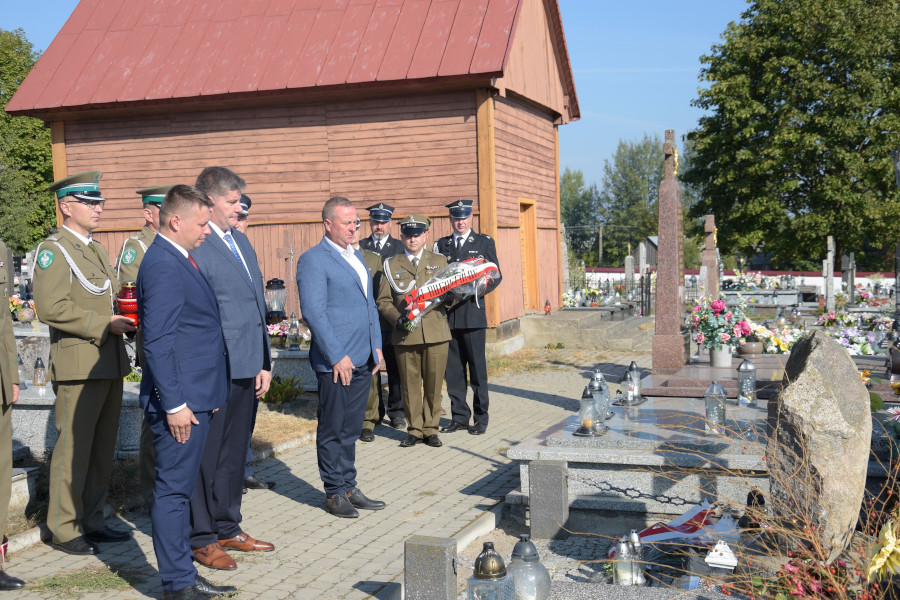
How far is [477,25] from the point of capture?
14.7 metres

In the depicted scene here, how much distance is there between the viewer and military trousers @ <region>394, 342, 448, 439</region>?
8117 millimetres

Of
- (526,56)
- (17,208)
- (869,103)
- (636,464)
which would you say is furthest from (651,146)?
(636,464)

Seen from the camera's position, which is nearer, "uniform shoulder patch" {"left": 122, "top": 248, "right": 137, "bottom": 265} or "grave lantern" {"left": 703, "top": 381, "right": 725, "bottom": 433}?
"uniform shoulder patch" {"left": 122, "top": 248, "right": 137, "bottom": 265}

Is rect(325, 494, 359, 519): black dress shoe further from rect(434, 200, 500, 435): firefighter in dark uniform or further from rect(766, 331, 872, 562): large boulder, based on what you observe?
rect(766, 331, 872, 562): large boulder

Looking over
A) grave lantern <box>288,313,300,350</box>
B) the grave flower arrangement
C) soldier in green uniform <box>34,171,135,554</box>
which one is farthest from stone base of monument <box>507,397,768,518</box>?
grave lantern <box>288,313,300,350</box>

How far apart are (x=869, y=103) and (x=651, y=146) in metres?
53.9

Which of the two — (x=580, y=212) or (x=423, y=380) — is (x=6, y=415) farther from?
(x=580, y=212)

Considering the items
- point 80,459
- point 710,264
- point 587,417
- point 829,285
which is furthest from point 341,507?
point 829,285

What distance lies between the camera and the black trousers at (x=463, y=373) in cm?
879

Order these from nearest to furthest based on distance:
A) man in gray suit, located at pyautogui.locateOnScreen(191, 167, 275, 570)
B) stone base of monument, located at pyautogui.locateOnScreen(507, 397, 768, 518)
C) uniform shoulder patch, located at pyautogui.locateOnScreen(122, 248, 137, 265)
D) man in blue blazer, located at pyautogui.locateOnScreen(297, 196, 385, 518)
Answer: man in gray suit, located at pyautogui.locateOnScreen(191, 167, 275, 570), stone base of monument, located at pyautogui.locateOnScreen(507, 397, 768, 518), man in blue blazer, located at pyautogui.locateOnScreen(297, 196, 385, 518), uniform shoulder patch, located at pyautogui.locateOnScreen(122, 248, 137, 265)

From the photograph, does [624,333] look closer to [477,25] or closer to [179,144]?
[477,25]

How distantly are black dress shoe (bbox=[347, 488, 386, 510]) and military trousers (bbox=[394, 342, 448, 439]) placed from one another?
1983 millimetres

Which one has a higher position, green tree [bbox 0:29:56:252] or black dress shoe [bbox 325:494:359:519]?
green tree [bbox 0:29:56:252]

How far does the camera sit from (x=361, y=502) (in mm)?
6172
